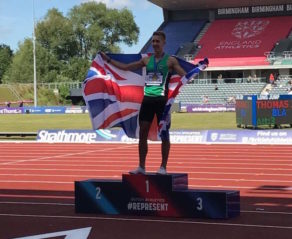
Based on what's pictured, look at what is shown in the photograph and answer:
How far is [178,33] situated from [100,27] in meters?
36.9

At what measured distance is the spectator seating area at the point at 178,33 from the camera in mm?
64312

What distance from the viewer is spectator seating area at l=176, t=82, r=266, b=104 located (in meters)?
54.2

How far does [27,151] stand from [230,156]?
7.06 m

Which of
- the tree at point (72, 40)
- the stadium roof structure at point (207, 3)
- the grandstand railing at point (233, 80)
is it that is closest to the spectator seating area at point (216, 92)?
the grandstand railing at point (233, 80)

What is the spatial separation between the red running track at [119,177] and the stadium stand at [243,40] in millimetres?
37243

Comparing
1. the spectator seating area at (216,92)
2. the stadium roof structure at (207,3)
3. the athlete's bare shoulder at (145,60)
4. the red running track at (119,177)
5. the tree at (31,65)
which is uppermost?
the stadium roof structure at (207,3)

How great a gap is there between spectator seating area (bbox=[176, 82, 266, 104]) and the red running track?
31574 millimetres

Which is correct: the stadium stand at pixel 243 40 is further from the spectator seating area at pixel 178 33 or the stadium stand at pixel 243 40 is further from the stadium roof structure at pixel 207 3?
the spectator seating area at pixel 178 33

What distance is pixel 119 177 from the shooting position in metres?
13.6

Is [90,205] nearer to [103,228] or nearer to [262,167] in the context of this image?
[103,228]

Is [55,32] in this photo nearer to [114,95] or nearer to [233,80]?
[233,80]

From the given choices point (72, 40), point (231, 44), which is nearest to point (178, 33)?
point (231, 44)

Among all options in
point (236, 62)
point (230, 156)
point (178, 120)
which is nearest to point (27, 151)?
point (230, 156)

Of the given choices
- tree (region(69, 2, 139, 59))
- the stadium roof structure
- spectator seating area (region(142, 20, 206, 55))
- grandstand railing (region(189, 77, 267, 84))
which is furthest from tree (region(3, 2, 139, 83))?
grandstand railing (region(189, 77, 267, 84))
